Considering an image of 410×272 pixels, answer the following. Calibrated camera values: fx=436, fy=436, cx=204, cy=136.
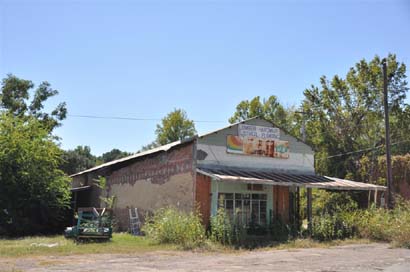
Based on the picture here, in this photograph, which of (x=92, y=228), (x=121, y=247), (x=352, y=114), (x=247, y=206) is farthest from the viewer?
(x=352, y=114)

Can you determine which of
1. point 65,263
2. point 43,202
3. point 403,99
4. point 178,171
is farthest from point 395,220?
point 403,99

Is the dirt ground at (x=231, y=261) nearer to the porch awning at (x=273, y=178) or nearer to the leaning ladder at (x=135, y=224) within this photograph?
the porch awning at (x=273, y=178)

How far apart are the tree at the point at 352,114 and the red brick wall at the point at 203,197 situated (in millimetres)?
21098

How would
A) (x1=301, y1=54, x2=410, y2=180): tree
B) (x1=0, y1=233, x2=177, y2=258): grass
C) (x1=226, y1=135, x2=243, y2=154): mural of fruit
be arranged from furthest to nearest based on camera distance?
(x1=301, y1=54, x2=410, y2=180): tree → (x1=226, y1=135, x2=243, y2=154): mural of fruit → (x1=0, y1=233, x2=177, y2=258): grass

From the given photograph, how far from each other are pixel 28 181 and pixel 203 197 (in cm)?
1025

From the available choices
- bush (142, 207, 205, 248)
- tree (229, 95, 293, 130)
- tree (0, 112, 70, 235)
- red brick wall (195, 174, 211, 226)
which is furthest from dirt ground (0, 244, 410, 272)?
tree (229, 95, 293, 130)

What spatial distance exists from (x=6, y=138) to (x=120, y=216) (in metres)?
8.05

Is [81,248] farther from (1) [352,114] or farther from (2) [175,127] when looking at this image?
(2) [175,127]

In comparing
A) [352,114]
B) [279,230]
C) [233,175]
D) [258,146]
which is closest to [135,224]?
[233,175]

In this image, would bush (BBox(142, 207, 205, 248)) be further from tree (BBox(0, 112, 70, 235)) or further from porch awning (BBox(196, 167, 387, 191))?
tree (BBox(0, 112, 70, 235))

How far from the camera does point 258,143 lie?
2295 centimetres

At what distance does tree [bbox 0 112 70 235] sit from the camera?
75.9 feet

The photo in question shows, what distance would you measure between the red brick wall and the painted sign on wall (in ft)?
7.62

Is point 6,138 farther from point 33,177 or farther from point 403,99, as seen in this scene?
point 403,99
